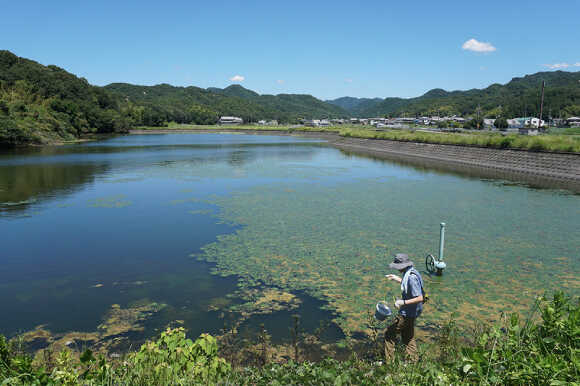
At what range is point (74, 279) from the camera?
8.95 m

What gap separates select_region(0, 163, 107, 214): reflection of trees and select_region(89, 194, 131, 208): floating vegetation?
279 cm

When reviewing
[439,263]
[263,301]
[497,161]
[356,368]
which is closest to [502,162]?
[497,161]

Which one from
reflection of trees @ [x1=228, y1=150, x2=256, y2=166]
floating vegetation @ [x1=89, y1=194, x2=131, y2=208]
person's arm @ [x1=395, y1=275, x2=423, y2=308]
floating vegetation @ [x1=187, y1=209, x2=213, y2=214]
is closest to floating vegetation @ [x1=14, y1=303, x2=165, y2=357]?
person's arm @ [x1=395, y1=275, x2=423, y2=308]

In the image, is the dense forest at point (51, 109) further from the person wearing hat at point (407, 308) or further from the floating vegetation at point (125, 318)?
the person wearing hat at point (407, 308)

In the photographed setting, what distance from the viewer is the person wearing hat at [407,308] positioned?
516 cm

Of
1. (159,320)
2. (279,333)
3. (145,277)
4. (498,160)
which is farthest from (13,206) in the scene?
(498,160)

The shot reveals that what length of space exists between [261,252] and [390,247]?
3.86 metres

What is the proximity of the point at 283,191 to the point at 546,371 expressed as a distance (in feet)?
61.0

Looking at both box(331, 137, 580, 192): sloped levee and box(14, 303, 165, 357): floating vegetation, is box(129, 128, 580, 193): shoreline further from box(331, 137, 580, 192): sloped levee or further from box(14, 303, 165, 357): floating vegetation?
box(14, 303, 165, 357): floating vegetation

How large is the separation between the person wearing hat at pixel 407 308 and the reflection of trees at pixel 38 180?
1724 centimetres

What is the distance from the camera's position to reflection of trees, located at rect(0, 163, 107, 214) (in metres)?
18.5

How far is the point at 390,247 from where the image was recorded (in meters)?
11.2

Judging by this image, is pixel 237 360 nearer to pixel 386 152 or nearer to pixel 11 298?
pixel 11 298

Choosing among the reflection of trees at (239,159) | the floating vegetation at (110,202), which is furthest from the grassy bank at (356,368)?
the reflection of trees at (239,159)
